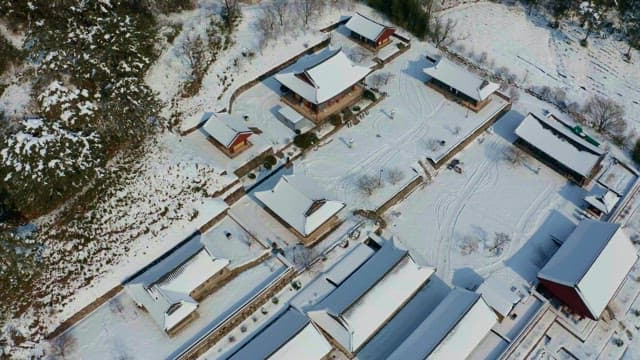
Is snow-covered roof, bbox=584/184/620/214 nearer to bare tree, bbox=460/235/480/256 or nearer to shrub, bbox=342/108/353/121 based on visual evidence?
bare tree, bbox=460/235/480/256

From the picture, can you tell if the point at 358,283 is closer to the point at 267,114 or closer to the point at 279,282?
the point at 279,282

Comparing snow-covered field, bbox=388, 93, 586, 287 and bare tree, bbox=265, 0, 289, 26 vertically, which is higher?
bare tree, bbox=265, 0, 289, 26

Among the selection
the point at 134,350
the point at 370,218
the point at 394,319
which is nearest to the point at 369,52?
the point at 370,218

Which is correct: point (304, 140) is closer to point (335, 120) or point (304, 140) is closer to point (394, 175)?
point (335, 120)

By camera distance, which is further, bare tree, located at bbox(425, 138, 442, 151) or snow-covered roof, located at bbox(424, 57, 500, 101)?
snow-covered roof, located at bbox(424, 57, 500, 101)

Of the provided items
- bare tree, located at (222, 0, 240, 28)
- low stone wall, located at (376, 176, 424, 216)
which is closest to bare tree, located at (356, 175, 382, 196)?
low stone wall, located at (376, 176, 424, 216)

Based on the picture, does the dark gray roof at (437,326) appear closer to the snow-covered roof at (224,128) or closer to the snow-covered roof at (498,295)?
the snow-covered roof at (498,295)

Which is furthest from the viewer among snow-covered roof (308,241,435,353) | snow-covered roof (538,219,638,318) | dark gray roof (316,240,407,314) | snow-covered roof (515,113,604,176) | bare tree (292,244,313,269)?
snow-covered roof (515,113,604,176)

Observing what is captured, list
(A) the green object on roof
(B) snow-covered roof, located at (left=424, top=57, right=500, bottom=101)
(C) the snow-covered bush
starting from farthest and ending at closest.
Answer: (B) snow-covered roof, located at (left=424, top=57, right=500, bottom=101)
(A) the green object on roof
(C) the snow-covered bush
